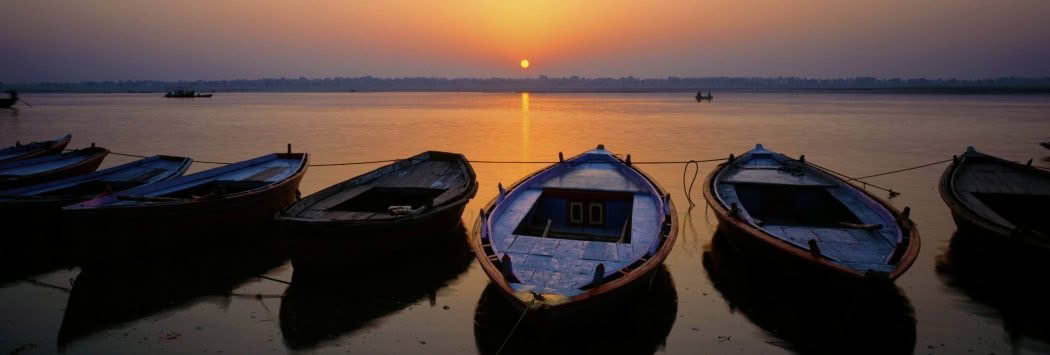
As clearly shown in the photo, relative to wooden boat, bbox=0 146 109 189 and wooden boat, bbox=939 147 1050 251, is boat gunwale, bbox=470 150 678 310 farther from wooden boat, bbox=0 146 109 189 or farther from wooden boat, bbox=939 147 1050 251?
wooden boat, bbox=0 146 109 189

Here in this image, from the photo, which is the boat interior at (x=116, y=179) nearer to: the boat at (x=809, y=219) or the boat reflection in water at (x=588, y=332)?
the boat reflection in water at (x=588, y=332)

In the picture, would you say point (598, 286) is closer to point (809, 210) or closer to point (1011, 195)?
point (809, 210)

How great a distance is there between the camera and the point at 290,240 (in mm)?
8570

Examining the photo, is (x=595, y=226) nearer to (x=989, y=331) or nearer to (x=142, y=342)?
(x=989, y=331)

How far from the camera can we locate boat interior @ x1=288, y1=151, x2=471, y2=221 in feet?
31.2

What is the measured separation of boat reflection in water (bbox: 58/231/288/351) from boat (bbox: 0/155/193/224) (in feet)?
5.95

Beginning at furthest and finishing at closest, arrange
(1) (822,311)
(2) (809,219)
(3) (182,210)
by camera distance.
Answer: (2) (809,219), (3) (182,210), (1) (822,311)

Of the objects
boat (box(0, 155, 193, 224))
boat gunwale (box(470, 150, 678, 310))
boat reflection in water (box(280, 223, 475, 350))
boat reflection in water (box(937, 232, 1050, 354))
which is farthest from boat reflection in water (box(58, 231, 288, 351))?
boat reflection in water (box(937, 232, 1050, 354))

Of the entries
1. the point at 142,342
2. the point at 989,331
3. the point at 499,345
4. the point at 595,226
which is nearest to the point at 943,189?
the point at 989,331

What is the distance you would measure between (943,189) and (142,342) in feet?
49.3

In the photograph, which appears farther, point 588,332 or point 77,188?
point 77,188

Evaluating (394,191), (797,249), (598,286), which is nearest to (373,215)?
(394,191)

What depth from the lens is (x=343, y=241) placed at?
341 inches

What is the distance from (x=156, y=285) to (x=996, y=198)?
16.7 meters
